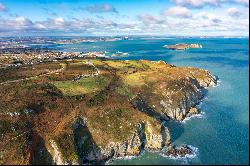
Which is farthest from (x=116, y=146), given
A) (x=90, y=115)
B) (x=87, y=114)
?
(x=87, y=114)

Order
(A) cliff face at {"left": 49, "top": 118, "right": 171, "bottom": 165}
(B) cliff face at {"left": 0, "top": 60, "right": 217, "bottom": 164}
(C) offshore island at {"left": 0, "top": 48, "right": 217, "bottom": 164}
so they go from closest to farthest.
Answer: (A) cliff face at {"left": 49, "top": 118, "right": 171, "bottom": 165} < (B) cliff face at {"left": 0, "top": 60, "right": 217, "bottom": 164} < (C) offshore island at {"left": 0, "top": 48, "right": 217, "bottom": 164}

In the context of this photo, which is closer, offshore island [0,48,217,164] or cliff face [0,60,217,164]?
cliff face [0,60,217,164]

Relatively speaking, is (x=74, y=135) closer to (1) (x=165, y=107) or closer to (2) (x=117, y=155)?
(2) (x=117, y=155)

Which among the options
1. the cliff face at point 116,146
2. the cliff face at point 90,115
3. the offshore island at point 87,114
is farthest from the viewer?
the offshore island at point 87,114

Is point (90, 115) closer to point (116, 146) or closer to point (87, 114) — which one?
point (87, 114)

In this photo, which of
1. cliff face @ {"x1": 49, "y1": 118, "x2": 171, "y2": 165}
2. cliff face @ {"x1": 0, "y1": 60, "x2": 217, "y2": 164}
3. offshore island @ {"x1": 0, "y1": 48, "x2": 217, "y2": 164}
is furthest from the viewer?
offshore island @ {"x1": 0, "y1": 48, "x2": 217, "y2": 164}

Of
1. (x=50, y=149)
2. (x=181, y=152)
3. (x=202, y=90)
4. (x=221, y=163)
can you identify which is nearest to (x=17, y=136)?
(x=50, y=149)
